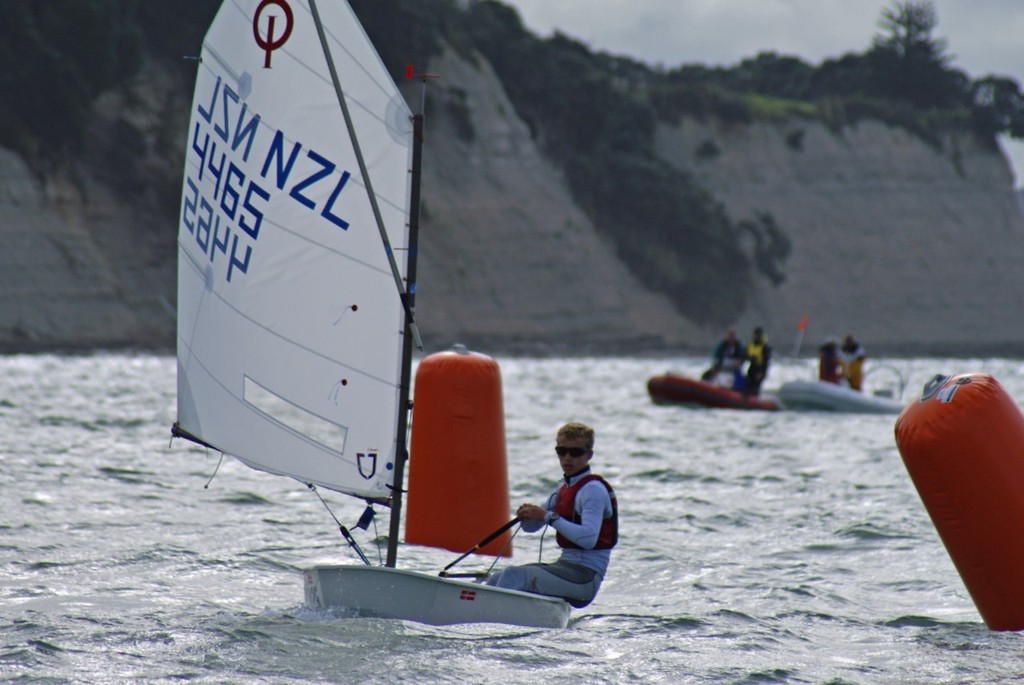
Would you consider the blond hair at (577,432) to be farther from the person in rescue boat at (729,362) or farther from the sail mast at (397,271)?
the person in rescue boat at (729,362)

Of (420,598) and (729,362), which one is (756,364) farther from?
(420,598)

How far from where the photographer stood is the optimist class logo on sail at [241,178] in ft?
25.6

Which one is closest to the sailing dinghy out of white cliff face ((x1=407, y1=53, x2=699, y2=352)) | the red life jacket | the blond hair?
the red life jacket

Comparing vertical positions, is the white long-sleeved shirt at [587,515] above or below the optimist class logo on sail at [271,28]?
below

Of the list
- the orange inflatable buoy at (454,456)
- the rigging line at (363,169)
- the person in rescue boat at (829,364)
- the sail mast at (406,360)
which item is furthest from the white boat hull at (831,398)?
the rigging line at (363,169)

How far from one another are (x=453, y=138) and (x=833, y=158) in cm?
2532

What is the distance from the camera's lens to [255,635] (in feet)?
24.2

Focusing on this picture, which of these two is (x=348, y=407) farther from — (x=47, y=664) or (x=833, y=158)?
(x=833, y=158)

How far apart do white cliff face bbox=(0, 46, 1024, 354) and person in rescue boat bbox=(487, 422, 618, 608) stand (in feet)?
84.4

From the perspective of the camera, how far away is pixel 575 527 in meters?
7.58

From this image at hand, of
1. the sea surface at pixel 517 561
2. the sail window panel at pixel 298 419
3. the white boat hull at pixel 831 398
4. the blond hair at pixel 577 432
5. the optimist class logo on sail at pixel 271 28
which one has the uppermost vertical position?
the optimist class logo on sail at pixel 271 28

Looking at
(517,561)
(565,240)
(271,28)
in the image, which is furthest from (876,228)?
(271,28)

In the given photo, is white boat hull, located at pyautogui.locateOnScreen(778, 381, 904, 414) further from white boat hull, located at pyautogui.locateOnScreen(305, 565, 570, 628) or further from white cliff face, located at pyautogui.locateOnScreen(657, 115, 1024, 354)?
white cliff face, located at pyautogui.locateOnScreen(657, 115, 1024, 354)

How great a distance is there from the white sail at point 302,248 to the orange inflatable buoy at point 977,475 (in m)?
2.90
